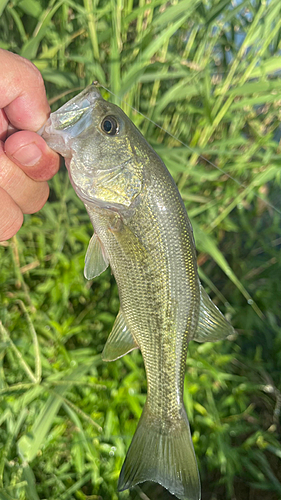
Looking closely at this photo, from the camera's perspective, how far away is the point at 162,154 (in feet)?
5.98

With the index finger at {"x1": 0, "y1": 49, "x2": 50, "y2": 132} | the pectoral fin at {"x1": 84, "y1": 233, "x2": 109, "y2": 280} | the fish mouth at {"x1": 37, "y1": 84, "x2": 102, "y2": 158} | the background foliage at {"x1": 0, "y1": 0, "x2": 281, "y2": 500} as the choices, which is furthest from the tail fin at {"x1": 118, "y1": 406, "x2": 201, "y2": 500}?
the index finger at {"x1": 0, "y1": 49, "x2": 50, "y2": 132}

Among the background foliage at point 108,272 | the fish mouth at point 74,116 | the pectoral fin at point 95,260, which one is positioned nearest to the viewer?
the fish mouth at point 74,116

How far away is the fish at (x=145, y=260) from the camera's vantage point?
1181 millimetres

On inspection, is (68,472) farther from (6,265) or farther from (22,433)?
(6,265)

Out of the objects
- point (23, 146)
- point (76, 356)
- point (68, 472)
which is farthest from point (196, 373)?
point (23, 146)

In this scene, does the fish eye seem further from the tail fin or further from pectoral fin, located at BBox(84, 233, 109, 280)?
the tail fin

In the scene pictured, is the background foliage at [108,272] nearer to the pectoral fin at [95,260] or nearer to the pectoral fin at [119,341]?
the pectoral fin at [119,341]

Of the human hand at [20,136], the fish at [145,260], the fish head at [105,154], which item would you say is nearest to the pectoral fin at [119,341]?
the fish at [145,260]

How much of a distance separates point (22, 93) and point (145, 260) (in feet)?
2.46

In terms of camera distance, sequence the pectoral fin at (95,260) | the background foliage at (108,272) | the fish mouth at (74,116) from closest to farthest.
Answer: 1. the fish mouth at (74,116)
2. the pectoral fin at (95,260)
3. the background foliage at (108,272)

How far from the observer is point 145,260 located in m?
1.22

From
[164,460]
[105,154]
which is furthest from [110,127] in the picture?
[164,460]

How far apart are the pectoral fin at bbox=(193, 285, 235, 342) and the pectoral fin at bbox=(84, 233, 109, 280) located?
0.39m

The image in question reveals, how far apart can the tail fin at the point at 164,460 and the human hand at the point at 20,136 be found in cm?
101
